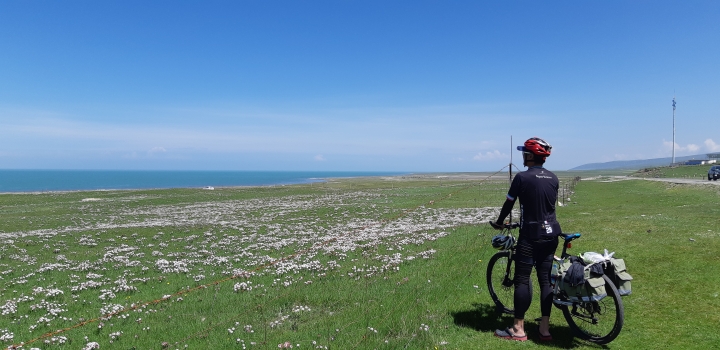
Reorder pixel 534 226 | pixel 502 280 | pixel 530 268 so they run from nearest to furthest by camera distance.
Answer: pixel 534 226 < pixel 530 268 < pixel 502 280

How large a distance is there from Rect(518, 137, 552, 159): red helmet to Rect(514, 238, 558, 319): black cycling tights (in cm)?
179

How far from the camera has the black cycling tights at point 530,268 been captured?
7.77 metres

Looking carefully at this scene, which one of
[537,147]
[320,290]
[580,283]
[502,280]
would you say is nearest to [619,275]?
[580,283]

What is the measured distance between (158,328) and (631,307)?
12.5 meters

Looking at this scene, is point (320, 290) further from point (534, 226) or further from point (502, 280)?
point (534, 226)

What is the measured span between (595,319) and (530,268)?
1.71 meters

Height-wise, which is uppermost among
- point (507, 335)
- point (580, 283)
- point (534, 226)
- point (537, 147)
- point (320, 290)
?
point (537, 147)

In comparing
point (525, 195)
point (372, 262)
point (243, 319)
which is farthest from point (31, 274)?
point (525, 195)

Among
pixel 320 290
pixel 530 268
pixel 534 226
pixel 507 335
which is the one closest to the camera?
pixel 534 226

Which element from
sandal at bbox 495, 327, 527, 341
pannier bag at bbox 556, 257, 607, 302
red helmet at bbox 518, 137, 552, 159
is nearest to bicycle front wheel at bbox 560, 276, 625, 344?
pannier bag at bbox 556, 257, 607, 302

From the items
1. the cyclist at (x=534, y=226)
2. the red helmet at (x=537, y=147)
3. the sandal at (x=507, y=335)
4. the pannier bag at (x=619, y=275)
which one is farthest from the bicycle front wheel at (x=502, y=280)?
the red helmet at (x=537, y=147)

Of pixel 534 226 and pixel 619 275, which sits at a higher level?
pixel 534 226

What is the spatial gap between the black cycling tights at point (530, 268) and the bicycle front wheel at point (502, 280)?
4.32 feet

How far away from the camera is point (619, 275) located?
24.5 feet
